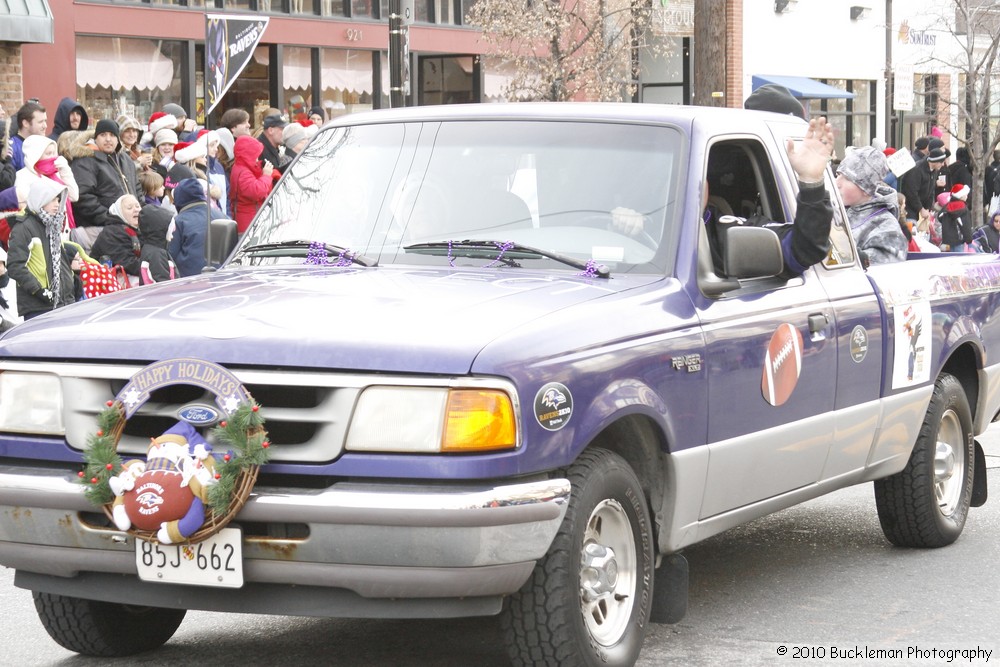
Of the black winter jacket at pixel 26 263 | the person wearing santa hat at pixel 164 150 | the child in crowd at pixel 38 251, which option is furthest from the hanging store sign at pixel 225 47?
the person wearing santa hat at pixel 164 150

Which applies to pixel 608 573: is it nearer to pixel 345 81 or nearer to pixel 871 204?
pixel 871 204

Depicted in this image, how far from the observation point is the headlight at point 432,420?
4348 millimetres

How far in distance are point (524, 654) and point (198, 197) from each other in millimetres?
8772

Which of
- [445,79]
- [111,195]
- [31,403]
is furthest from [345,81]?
[31,403]

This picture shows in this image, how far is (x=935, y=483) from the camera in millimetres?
7328


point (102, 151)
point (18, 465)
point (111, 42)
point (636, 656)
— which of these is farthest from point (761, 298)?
point (111, 42)

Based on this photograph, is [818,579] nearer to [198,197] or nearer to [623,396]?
[623,396]

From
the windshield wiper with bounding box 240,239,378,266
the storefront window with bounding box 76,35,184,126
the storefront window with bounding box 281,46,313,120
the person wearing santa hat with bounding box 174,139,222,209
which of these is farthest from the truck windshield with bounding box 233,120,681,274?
the storefront window with bounding box 281,46,313,120

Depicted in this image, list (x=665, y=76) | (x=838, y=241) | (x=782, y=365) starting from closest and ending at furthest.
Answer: (x=782, y=365)
(x=838, y=241)
(x=665, y=76)

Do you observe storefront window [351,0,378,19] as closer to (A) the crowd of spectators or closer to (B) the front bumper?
(A) the crowd of spectators

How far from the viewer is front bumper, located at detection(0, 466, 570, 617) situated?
430cm

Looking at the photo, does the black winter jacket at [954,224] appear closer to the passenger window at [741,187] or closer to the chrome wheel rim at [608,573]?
the passenger window at [741,187]

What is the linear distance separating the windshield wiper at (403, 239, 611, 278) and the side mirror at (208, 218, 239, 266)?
2.99 feet

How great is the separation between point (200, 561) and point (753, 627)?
2.29 meters
